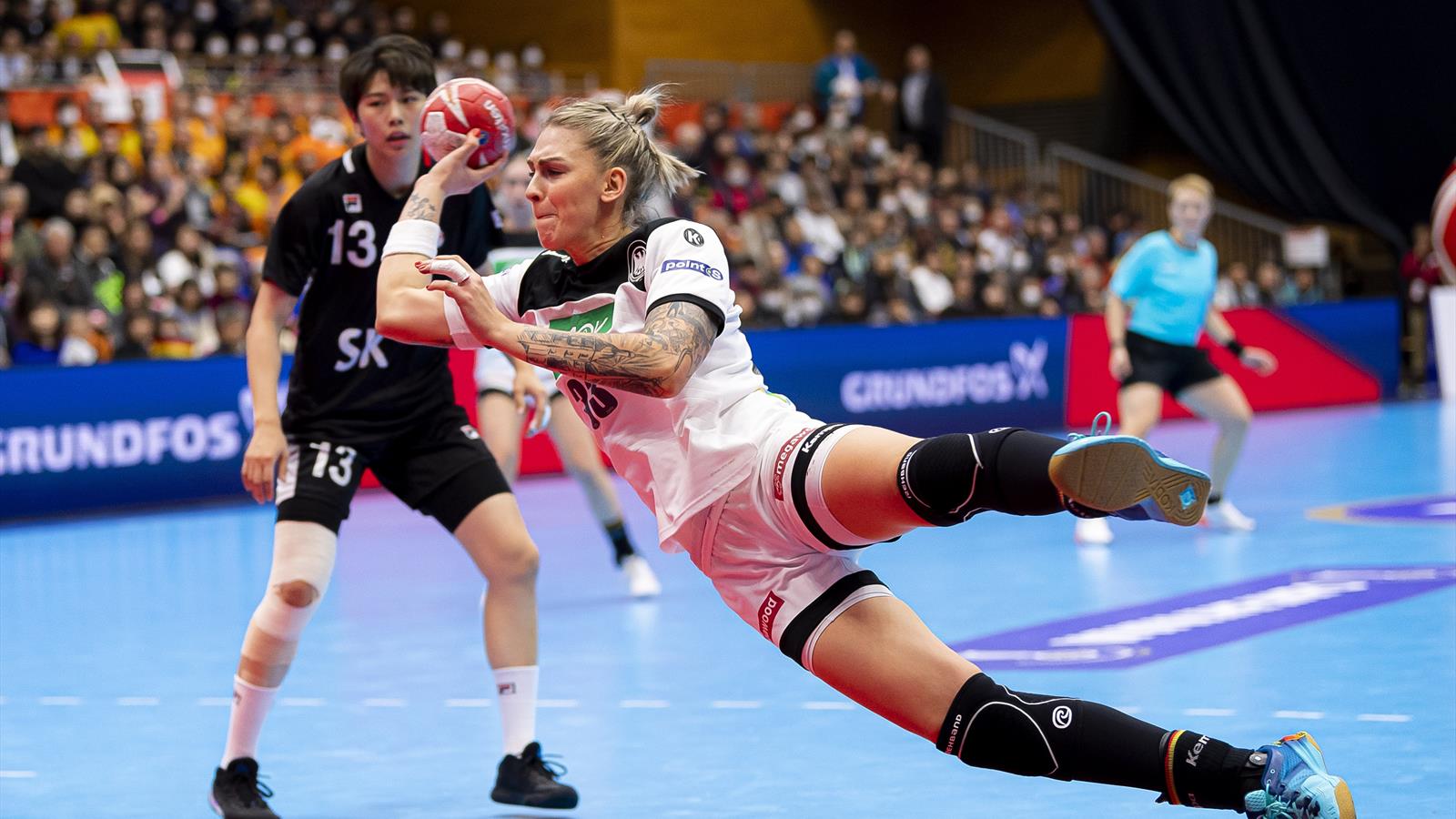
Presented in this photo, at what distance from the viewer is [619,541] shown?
8781 mm

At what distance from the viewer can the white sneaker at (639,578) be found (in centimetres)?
861

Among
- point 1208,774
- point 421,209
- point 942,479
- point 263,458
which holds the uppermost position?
point 421,209

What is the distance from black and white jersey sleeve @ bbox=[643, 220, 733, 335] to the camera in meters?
3.64

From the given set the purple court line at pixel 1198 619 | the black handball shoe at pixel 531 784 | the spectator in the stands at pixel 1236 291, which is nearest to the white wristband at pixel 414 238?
the black handball shoe at pixel 531 784

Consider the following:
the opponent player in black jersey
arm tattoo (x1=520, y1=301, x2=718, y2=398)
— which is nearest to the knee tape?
the opponent player in black jersey

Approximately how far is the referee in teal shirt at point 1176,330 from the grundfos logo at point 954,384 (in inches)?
231

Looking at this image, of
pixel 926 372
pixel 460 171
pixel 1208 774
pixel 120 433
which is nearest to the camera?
pixel 1208 774

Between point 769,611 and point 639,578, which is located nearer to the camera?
point 769,611

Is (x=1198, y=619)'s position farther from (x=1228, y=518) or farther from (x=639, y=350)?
(x=639, y=350)

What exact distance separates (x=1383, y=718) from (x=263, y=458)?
3.53 meters

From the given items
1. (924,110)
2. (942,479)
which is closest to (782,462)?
(942,479)

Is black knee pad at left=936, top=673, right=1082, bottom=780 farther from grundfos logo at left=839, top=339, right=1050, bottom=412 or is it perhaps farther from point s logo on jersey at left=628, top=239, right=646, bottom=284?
grundfos logo at left=839, top=339, right=1050, bottom=412

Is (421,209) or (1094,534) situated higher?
(421,209)

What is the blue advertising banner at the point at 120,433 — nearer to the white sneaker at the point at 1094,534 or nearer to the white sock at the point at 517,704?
the white sneaker at the point at 1094,534
